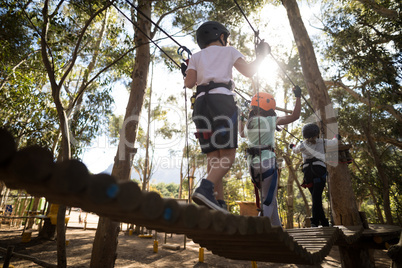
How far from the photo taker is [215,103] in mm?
2264

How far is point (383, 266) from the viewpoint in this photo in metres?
7.71

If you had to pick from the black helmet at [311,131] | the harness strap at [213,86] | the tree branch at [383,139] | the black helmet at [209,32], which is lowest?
the harness strap at [213,86]

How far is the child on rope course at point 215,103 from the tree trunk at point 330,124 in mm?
3195

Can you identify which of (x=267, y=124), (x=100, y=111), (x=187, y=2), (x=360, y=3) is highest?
(x=360, y=3)

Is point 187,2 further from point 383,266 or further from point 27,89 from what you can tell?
point 383,266

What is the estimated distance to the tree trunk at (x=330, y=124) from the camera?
458 cm

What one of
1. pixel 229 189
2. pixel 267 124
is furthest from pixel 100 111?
pixel 229 189

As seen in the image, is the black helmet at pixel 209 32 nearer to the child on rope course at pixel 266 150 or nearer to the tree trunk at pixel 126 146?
the child on rope course at pixel 266 150

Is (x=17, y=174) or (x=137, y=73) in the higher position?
(x=137, y=73)

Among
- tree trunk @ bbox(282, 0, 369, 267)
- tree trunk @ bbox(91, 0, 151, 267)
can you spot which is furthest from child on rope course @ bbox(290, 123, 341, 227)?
tree trunk @ bbox(91, 0, 151, 267)

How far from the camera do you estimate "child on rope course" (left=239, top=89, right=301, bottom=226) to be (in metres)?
2.83

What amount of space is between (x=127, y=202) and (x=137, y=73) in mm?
5020

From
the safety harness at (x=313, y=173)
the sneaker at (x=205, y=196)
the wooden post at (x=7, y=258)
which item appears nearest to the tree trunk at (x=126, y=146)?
the wooden post at (x=7, y=258)

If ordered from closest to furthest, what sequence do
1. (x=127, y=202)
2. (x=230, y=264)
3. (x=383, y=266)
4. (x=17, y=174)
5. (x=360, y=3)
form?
(x=17, y=174) < (x=127, y=202) < (x=230, y=264) < (x=383, y=266) < (x=360, y=3)
